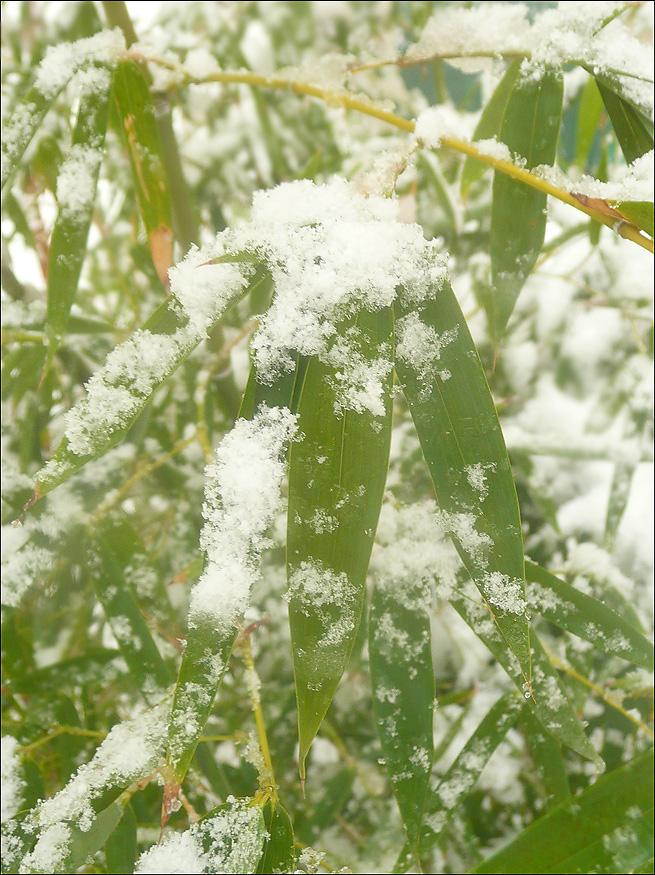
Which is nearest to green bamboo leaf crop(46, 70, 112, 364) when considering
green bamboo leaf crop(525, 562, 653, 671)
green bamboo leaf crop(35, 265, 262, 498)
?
green bamboo leaf crop(35, 265, 262, 498)

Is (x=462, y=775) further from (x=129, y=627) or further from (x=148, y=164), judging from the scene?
(x=148, y=164)

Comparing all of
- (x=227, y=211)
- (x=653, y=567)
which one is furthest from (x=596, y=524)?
(x=227, y=211)

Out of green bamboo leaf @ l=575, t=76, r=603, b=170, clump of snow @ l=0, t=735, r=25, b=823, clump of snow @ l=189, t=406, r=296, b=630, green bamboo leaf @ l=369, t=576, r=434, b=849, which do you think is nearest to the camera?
clump of snow @ l=189, t=406, r=296, b=630

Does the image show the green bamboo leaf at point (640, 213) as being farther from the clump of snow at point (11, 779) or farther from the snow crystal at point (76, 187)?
the clump of snow at point (11, 779)

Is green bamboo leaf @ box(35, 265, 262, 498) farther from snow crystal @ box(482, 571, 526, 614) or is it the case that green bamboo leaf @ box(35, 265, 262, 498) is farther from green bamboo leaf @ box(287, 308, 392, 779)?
snow crystal @ box(482, 571, 526, 614)

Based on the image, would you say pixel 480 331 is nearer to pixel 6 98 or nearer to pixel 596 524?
pixel 596 524

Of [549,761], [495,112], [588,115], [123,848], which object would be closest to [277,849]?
[123,848]
